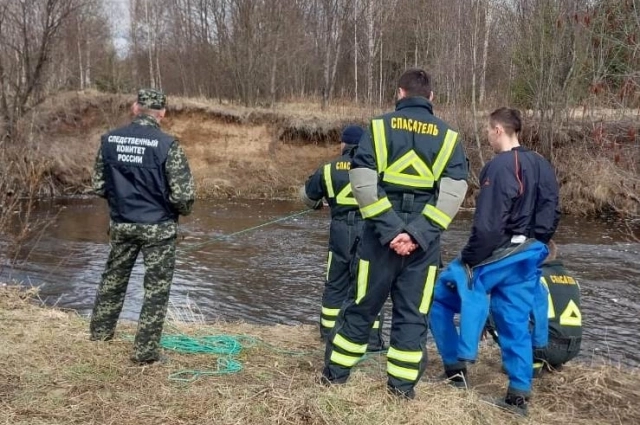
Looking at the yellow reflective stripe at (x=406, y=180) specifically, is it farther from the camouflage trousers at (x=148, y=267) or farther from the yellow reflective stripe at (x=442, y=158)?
the camouflage trousers at (x=148, y=267)

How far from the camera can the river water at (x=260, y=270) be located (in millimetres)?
8453

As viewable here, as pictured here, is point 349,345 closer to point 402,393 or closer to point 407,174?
point 402,393

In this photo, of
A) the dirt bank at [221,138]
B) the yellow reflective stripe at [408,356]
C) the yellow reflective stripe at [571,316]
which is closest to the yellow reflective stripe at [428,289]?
the yellow reflective stripe at [408,356]

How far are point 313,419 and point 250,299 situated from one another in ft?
19.3

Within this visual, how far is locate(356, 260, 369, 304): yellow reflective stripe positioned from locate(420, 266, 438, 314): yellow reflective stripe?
399mm

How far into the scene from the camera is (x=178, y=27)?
34406 millimetres

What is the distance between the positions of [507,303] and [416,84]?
1651 millimetres

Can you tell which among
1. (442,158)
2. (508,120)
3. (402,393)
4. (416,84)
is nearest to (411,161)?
(442,158)

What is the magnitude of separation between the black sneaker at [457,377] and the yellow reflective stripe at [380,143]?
5.65 ft

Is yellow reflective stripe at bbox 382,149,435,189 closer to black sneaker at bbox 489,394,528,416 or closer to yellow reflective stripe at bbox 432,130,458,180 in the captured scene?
yellow reflective stripe at bbox 432,130,458,180

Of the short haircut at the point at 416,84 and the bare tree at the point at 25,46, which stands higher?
the bare tree at the point at 25,46

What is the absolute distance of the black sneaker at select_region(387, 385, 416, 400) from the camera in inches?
157

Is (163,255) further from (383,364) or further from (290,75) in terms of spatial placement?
(290,75)

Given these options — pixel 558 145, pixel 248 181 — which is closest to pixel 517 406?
pixel 558 145
